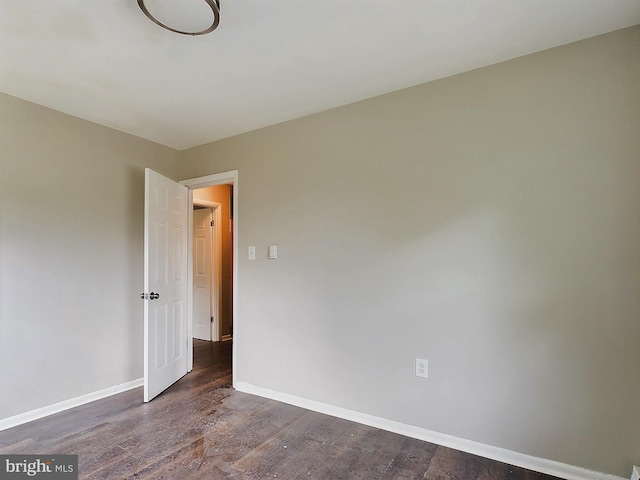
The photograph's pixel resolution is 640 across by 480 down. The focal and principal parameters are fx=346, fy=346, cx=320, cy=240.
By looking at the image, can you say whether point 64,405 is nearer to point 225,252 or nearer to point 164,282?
point 164,282

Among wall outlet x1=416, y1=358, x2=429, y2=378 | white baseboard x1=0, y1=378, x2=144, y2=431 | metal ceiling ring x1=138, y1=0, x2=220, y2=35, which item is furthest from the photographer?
white baseboard x1=0, y1=378, x2=144, y2=431

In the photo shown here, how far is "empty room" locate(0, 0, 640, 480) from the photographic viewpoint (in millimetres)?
1811

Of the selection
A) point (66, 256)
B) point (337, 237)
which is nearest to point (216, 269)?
point (66, 256)

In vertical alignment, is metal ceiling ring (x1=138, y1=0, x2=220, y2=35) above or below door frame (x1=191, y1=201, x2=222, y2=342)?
above

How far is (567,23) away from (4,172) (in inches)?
143

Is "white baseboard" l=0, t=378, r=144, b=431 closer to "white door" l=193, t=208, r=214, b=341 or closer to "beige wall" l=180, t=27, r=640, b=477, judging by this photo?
"beige wall" l=180, t=27, r=640, b=477

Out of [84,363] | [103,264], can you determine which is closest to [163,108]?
[103,264]

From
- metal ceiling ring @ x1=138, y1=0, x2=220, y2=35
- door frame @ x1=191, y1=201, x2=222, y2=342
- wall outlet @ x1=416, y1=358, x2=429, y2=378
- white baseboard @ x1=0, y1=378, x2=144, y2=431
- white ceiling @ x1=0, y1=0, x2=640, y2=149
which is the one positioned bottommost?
white baseboard @ x1=0, y1=378, x2=144, y2=431

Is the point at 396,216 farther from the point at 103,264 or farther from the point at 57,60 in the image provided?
the point at 103,264

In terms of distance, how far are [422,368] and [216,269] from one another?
345 centimetres

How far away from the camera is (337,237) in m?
2.70

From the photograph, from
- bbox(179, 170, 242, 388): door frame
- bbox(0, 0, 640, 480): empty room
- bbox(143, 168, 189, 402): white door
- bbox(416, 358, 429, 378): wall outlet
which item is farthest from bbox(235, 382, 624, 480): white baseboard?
bbox(143, 168, 189, 402): white door

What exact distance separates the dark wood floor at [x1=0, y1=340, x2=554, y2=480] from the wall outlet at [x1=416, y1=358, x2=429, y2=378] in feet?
1.40

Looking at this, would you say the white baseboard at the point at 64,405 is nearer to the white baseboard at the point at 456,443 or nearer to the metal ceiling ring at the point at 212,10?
the white baseboard at the point at 456,443
